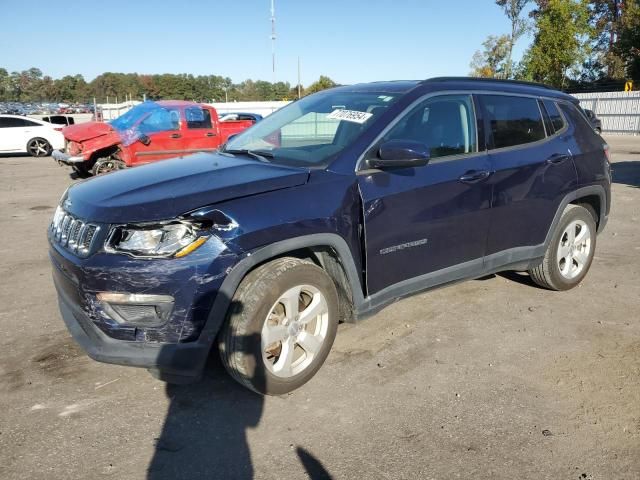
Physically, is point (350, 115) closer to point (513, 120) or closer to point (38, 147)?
point (513, 120)

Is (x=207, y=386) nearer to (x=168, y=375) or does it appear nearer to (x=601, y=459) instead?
(x=168, y=375)

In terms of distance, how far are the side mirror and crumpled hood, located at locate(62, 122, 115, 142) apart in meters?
9.74

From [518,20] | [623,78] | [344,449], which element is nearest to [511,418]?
[344,449]

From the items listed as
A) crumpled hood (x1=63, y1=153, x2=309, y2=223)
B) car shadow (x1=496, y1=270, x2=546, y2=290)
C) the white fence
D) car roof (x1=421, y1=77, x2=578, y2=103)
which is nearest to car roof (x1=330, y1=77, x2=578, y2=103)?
car roof (x1=421, y1=77, x2=578, y2=103)

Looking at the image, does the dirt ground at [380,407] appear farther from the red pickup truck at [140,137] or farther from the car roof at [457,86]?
the red pickup truck at [140,137]

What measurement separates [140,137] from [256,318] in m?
9.79

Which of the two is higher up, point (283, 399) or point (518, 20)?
point (518, 20)

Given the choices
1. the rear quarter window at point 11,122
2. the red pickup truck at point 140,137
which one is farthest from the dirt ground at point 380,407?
the rear quarter window at point 11,122

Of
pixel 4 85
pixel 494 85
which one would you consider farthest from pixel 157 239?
pixel 4 85

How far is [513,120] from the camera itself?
13.4 feet

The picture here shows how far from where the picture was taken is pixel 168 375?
108 inches

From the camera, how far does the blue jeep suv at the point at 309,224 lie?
103 inches

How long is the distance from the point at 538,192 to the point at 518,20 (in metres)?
49.0

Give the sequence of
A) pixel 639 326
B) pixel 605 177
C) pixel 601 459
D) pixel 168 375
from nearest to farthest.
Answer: pixel 601 459
pixel 168 375
pixel 639 326
pixel 605 177
